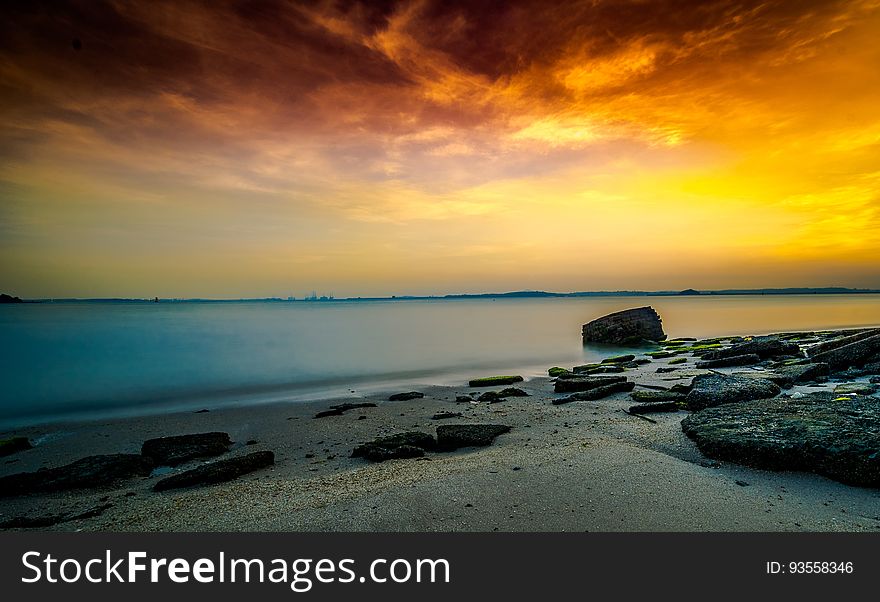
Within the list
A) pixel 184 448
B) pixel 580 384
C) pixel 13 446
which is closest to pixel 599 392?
pixel 580 384

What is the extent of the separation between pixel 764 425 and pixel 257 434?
995 cm

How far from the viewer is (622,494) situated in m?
4.99

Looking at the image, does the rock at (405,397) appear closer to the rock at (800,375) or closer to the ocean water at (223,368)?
the ocean water at (223,368)

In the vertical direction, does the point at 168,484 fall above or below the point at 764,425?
below

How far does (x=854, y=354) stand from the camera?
1270cm

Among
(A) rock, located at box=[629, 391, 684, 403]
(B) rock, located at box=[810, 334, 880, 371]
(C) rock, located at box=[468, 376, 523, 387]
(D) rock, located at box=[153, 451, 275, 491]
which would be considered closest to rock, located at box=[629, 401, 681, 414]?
(A) rock, located at box=[629, 391, 684, 403]

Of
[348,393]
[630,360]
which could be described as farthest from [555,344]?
[348,393]

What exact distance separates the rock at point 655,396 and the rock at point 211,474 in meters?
8.52

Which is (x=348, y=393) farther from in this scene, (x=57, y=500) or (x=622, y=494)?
(x=622, y=494)

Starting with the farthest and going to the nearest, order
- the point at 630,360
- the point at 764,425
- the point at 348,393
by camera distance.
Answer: the point at 630,360, the point at 348,393, the point at 764,425

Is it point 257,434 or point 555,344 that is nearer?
point 257,434

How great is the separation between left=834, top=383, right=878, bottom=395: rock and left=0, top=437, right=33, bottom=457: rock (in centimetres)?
1731

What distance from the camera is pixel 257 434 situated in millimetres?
10555
